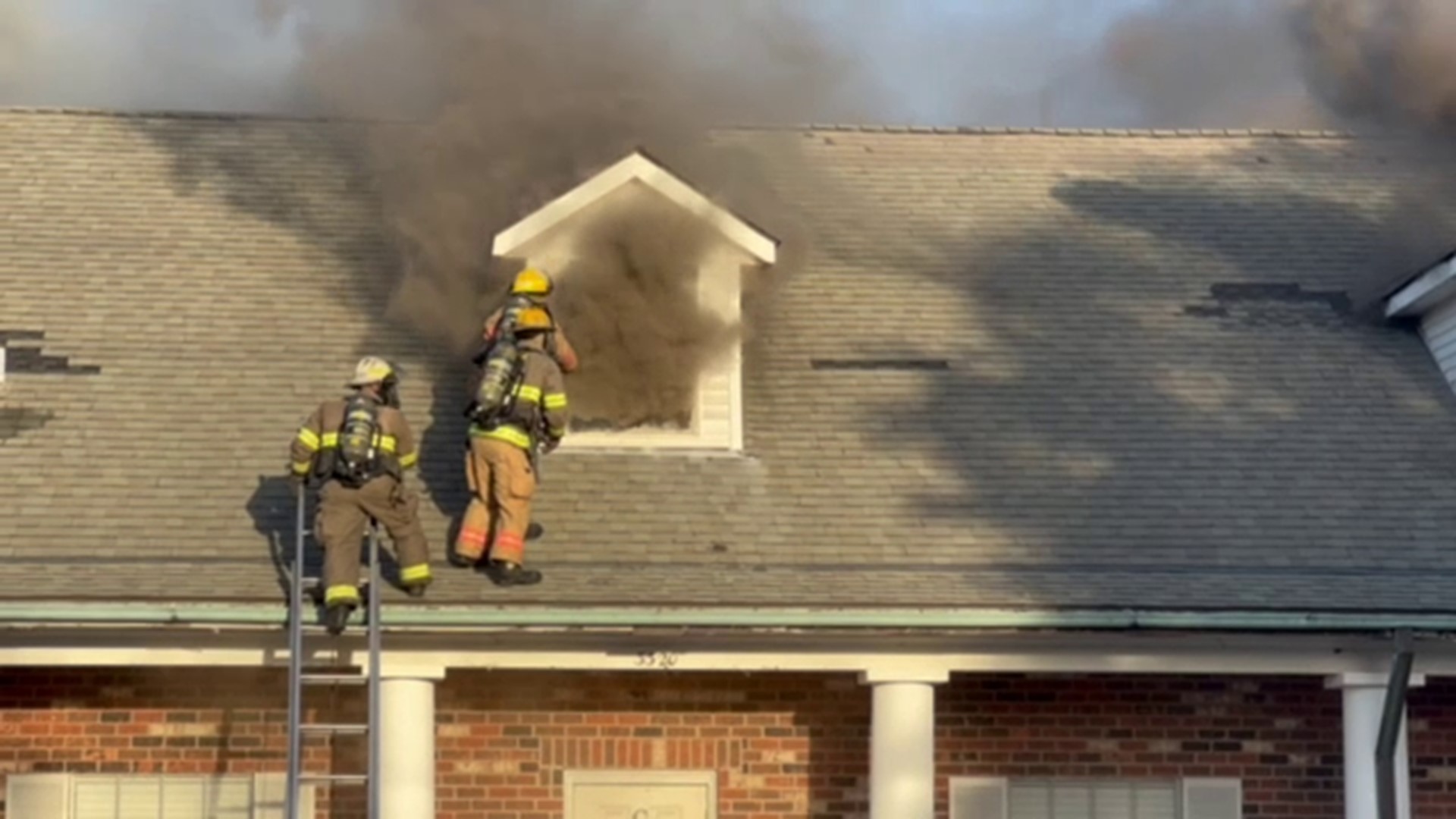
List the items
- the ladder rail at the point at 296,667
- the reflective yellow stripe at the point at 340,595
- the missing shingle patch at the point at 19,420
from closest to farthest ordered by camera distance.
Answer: the ladder rail at the point at 296,667 → the reflective yellow stripe at the point at 340,595 → the missing shingle patch at the point at 19,420

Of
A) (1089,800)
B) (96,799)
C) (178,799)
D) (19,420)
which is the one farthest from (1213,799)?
(19,420)

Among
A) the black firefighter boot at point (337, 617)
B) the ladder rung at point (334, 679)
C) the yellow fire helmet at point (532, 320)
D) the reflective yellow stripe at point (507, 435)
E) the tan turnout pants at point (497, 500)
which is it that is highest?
the yellow fire helmet at point (532, 320)

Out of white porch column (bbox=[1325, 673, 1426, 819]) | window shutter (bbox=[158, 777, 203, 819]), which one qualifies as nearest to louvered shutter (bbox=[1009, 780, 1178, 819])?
white porch column (bbox=[1325, 673, 1426, 819])

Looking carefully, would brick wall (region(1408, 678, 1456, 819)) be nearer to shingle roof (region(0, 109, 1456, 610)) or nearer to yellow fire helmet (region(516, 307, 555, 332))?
shingle roof (region(0, 109, 1456, 610))

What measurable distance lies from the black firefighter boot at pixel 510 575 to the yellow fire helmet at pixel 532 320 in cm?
119

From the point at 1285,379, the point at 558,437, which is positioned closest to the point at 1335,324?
the point at 1285,379

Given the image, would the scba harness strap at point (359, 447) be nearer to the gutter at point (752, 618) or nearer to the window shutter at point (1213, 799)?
the gutter at point (752, 618)

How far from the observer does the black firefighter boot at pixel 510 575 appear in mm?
10062

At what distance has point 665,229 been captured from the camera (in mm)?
11867

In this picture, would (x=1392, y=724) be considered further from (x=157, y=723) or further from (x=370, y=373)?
(x=157, y=723)

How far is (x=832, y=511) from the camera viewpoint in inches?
428

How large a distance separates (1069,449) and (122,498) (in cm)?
459

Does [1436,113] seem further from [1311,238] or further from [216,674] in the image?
[216,674]

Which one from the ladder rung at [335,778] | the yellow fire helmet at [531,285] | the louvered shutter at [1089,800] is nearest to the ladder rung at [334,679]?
the ladder rung at [335,778]
